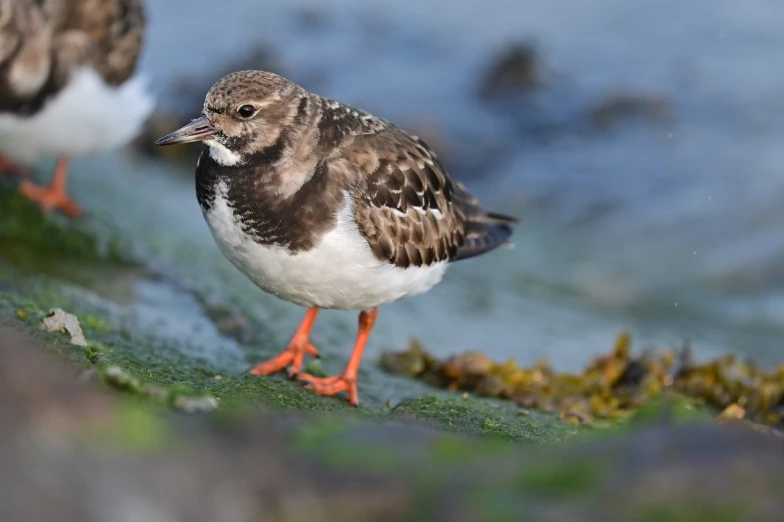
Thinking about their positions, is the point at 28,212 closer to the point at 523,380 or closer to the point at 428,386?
the point at 428,386

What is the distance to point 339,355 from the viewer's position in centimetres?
545

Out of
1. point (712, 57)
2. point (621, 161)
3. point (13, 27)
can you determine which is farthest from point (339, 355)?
point (712, 57)

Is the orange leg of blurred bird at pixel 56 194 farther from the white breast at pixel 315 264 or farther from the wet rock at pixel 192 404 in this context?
the wet rock at pixel 192 404

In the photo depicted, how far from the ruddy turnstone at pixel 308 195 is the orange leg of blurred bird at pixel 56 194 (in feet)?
8.60

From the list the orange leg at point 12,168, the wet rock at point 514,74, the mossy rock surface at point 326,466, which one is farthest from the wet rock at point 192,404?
the wet rock at point 514,74

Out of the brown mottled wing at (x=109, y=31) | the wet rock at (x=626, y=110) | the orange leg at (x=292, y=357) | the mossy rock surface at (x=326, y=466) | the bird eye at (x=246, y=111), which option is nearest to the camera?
the mossy rock surface at (x=326, y=466)

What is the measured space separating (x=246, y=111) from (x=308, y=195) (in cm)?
46

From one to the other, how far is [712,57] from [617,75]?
1.35m

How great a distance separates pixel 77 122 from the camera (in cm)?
628

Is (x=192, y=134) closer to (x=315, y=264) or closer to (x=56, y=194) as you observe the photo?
(x=315, y=264)

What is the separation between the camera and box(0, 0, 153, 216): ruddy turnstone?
5.87 metres

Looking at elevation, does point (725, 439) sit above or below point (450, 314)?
above

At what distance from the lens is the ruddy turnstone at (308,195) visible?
3893 millimetres

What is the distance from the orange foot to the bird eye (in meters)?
1.29
